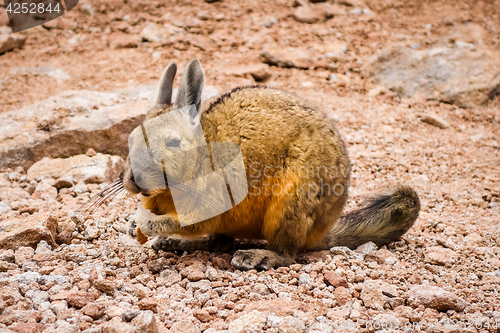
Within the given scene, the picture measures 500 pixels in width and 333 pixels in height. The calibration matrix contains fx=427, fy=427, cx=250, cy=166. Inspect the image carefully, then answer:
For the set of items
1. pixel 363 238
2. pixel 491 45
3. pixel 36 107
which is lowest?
pixel 363 238

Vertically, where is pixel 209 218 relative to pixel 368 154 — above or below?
above

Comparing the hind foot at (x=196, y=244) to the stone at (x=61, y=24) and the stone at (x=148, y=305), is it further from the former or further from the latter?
the stone at (x=61, y=24)

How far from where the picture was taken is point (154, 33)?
31.0 feet

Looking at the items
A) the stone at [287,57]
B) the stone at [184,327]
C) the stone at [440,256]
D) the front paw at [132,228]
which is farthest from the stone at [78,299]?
the stone at [287,57]

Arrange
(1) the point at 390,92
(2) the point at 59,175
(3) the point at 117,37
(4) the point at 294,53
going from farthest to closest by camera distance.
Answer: (3) the point at 117,37, (4) the point at 294,53, (1) the point at 390,92, (2) the point at 59,175

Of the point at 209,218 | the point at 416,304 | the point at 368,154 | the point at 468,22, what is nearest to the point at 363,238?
the point at 416,304

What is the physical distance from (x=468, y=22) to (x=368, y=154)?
5.81 meters

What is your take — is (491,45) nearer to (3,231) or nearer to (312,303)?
(312,303)

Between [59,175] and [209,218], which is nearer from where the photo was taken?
[209,218]

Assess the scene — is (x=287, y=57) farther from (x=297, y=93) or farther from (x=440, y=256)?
(x=440, y=256)

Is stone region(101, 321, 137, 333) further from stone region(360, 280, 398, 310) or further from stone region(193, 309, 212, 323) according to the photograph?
stone region(360, 280, 398, 310)

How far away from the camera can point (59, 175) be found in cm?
533

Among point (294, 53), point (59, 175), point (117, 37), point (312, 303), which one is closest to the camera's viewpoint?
point (312, 303)

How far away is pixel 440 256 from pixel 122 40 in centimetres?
793
